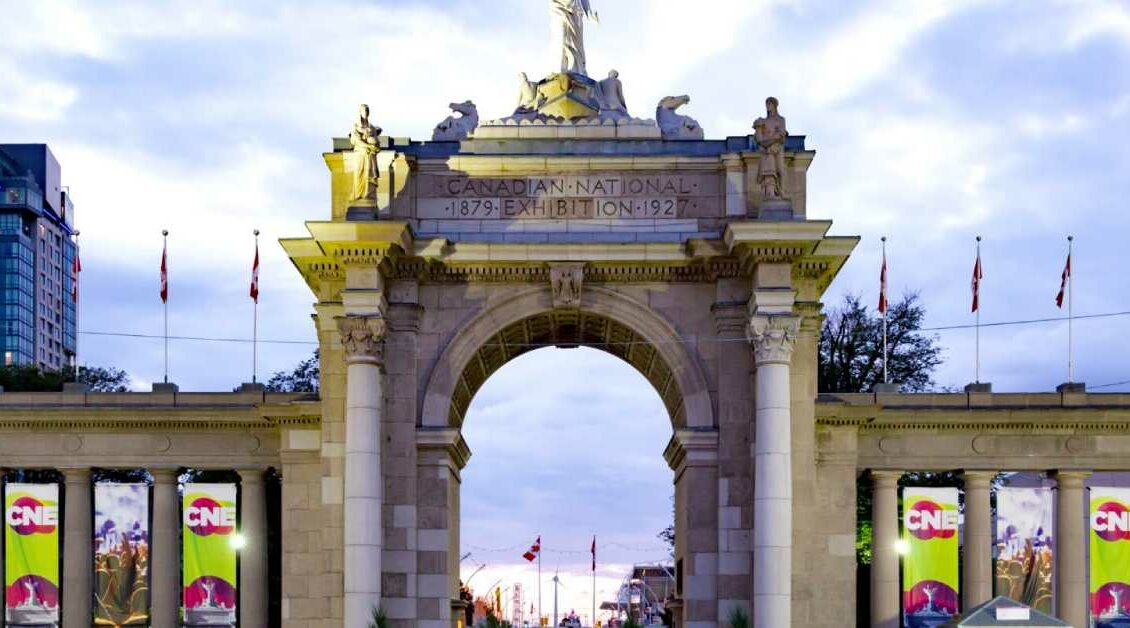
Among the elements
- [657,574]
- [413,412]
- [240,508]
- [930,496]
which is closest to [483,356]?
[413,412]

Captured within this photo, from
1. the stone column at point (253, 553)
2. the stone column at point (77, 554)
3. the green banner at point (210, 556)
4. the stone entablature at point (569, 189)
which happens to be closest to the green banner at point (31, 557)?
the stone column at point (77, 554)

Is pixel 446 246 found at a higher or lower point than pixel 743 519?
higher

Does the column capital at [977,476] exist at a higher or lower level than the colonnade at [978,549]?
higher

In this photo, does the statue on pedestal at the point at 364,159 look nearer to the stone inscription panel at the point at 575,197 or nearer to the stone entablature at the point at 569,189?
the stone entablature at the point at 569,189

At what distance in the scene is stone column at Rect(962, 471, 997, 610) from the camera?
4738cm

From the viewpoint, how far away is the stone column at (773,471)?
4134 cm

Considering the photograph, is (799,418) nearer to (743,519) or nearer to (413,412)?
(743,519)

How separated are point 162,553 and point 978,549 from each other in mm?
23209

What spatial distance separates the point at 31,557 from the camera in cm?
4831

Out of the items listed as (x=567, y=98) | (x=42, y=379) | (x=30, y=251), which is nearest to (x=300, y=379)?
(x=42, y=379)

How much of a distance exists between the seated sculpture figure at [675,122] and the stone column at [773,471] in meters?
6.03

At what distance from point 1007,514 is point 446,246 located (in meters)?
Answer: 18.0

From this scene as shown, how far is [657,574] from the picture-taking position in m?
194

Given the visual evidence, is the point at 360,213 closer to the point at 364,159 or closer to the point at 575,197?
the point at 364,159
